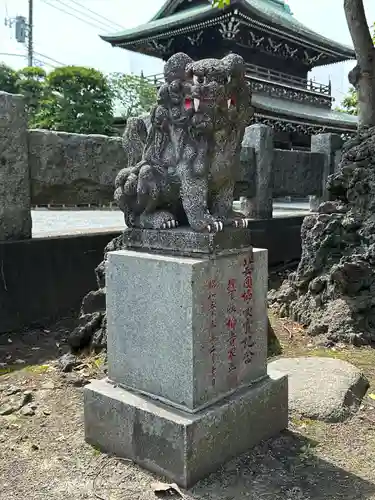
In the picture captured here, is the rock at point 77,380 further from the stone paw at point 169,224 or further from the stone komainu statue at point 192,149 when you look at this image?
the stone paw at point 169,224

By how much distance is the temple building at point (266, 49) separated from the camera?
19984 millimetres

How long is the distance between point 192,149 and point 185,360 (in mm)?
1179

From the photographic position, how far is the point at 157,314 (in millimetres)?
2816

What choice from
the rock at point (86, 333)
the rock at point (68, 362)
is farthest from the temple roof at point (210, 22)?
the rock at point (68, 362)


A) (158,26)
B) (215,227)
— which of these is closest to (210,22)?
(158,26)

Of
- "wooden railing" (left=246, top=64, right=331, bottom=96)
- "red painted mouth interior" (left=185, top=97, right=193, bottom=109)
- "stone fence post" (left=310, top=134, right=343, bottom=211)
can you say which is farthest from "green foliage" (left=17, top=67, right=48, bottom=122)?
"red painted mouth interior" (left=185, top=97, right=193, bottom=109)

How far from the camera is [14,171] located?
5336mm

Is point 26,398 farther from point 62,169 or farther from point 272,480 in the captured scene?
point 62,169

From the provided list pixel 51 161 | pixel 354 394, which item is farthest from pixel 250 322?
pixel 51 161

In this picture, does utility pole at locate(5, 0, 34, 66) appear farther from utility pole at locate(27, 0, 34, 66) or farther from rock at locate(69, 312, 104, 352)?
rock at locate(69, 312, 104, 352)

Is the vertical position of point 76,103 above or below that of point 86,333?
above

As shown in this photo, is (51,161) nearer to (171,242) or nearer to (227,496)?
(171,242)

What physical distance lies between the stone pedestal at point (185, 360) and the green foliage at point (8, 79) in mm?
24305

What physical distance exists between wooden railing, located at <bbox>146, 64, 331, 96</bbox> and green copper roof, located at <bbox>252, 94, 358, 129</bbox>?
36.3 inches
